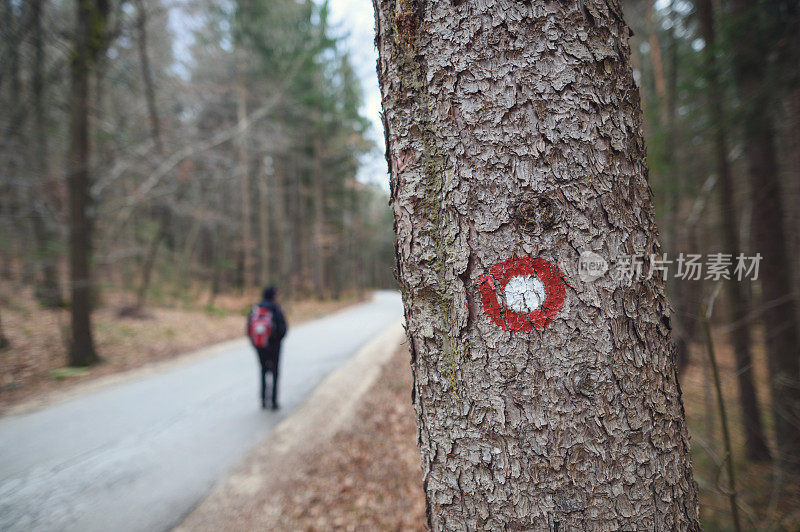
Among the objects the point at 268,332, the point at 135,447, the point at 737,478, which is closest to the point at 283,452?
the point at 268,332

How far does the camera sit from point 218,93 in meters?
12.5

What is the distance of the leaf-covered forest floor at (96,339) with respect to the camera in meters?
6.89

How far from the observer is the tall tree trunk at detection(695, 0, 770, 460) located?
4.04 metres

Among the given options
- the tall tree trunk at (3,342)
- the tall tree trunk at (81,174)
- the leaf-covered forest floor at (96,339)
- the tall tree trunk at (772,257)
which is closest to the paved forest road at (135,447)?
the leaf-covered forest floor at (96,339)

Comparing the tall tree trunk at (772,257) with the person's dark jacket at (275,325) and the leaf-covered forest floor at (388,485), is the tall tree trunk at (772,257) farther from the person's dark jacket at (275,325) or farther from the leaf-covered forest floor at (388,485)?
the person's dark jacket at (275,325)

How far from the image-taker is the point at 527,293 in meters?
0.92

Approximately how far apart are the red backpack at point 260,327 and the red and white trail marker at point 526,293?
4859mm

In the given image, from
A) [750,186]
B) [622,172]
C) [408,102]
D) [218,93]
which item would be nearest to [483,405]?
[622,172]

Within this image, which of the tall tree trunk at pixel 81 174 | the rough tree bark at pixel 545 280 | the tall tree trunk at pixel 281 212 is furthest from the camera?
the tall tree trunk at pixel 281 212

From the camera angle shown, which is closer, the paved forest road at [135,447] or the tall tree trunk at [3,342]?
the paved forest road at [135,447]

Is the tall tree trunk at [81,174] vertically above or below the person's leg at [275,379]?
above

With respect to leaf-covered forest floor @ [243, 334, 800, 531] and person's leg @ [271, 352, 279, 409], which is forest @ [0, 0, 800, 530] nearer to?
leaf-covered forest floor @ [243, 334, 800, 531]

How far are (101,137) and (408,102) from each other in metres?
13.4

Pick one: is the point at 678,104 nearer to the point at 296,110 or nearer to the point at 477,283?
the point at 477,283
